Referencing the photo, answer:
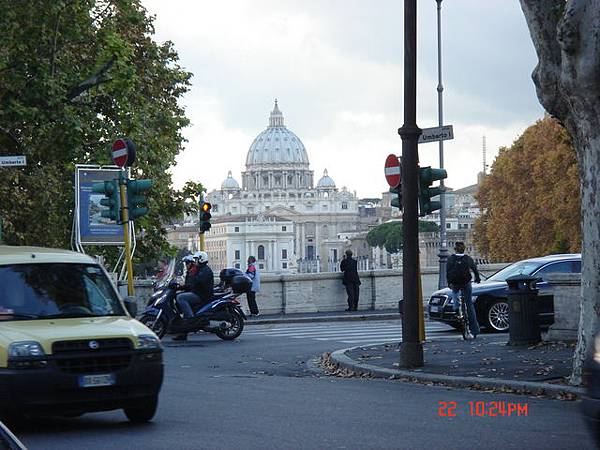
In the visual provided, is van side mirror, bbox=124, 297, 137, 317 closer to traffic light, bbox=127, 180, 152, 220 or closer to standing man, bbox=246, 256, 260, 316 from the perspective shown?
traffic light, bbox=127, 180, 152, 220

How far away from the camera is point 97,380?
452 inches

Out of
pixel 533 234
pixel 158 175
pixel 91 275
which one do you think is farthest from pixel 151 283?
pixel 533 234

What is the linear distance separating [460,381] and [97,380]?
568 cm

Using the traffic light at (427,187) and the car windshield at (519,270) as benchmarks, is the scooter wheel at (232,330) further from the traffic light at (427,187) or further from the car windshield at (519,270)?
the traffic light at (427,187)

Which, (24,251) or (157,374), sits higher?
(24,251)

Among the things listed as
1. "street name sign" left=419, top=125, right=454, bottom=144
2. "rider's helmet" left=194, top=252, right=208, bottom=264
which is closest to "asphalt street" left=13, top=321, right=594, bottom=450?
"street name sign" left=419, top=125, right=454, bottom=144

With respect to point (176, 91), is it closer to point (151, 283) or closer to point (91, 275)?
point (151, 283)

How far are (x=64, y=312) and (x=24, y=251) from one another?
37.4 inches

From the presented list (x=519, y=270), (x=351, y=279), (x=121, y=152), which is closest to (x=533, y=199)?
(x=351, y=279)

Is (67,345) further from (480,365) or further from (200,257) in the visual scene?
(200,257)

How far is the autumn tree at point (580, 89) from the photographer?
535 inches

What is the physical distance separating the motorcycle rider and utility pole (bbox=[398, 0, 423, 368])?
26.7ft

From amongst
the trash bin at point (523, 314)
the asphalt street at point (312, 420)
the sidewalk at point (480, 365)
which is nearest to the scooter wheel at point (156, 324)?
the sidewalk at point (480, 365)

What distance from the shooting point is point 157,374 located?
39.0ft
